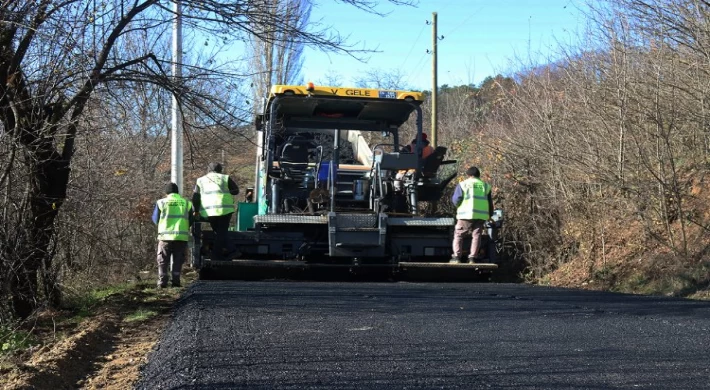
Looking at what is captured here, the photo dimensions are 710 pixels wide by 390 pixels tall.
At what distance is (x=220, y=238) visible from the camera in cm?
1108

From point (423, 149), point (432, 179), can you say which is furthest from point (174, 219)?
point (432, 179)

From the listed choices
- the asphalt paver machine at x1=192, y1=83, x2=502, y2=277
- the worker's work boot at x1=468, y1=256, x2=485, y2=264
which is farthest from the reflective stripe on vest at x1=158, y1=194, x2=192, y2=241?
the worker's work boot at x1=468, y1=256, x2=485, y2=264

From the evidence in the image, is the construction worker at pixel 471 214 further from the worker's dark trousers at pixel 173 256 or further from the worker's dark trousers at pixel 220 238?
the worker's dark trousers at pixel 173 256

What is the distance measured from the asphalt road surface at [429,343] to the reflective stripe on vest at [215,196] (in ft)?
9.22

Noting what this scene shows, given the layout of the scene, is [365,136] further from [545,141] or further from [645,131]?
[645,131]

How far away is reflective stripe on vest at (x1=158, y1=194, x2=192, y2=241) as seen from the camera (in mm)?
10586

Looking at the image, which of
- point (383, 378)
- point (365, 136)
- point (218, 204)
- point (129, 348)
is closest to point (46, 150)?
point (129, 348)

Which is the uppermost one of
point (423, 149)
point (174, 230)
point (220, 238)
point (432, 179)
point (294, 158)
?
point (423, 149)

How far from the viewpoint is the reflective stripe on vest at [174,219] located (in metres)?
10.6

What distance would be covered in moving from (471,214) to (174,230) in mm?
4119

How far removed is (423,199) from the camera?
1227 centimetres

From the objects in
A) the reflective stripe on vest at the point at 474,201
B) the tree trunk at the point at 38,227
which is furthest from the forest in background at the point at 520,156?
the reflective stripe on vest at the point at 474,201

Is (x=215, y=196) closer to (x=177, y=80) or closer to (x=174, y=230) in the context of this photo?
(x=174, y=230)

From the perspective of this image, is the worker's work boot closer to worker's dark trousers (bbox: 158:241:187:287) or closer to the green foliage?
worker's dark trousers (bbox: 158:241:187:287)
